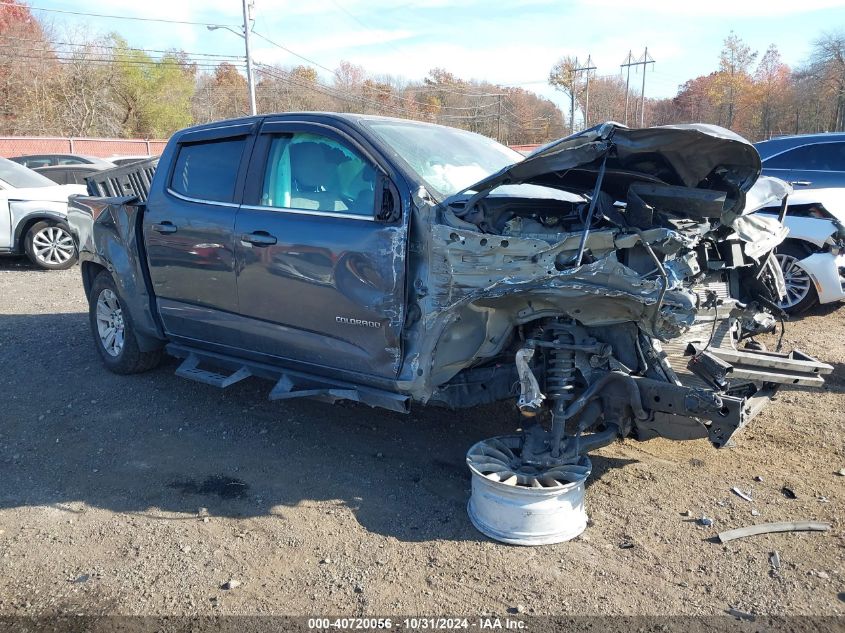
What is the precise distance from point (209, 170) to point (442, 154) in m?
1.67

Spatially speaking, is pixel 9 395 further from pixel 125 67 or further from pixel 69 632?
pixel 125 67

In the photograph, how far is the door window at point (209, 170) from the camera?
4.57 meters

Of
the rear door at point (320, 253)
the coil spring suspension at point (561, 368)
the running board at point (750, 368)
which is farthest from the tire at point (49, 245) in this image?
the running board at point (750, 368)

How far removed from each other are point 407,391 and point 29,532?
6.70ft

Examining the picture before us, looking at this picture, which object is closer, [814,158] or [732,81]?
[814,158]

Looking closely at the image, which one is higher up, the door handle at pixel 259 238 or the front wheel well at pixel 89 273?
the door handle at pixel 259 238

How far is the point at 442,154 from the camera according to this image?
167 inches

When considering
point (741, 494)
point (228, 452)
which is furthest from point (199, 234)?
point (741, 494)

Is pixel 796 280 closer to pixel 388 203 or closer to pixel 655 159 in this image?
pixel 655 159

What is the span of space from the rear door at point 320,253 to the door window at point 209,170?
229mm

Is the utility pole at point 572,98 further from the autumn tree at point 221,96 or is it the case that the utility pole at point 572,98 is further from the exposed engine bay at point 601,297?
the exposed engine bay at point 601,297

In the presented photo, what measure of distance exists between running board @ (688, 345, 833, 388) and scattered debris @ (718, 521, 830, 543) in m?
0.70

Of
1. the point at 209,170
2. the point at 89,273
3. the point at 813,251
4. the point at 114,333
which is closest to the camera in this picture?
the point at 209,170

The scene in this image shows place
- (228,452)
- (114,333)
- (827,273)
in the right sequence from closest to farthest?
1. (228,452)
2. (114,333)
3. (827,273)
